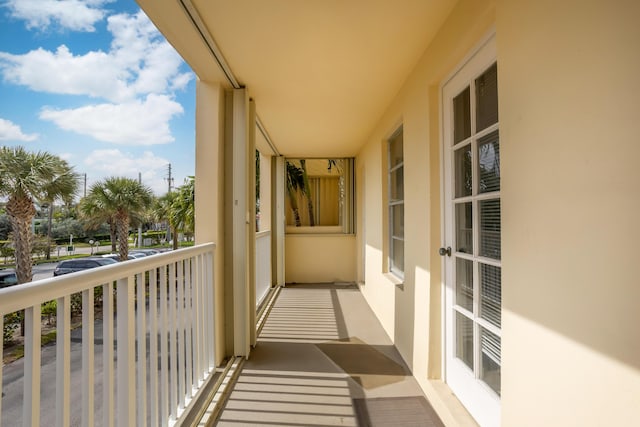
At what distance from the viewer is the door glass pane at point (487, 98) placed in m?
1.52

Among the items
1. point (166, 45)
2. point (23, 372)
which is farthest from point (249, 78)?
point (23, 372)

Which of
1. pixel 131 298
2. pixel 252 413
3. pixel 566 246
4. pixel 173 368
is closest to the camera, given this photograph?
pixel 566 246

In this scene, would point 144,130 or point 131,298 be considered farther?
point 144,130

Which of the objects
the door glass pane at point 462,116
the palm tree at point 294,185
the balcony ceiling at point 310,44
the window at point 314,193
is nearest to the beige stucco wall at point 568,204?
the door glass pane at point 462,116

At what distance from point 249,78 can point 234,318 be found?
1.97m

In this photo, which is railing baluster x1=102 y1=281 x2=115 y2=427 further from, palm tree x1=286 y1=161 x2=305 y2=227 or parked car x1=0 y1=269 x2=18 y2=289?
palm tree x1=286 y1=161 x2=305 y2=227

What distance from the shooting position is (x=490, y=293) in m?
1.55

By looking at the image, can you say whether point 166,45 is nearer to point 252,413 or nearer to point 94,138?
point 94,138

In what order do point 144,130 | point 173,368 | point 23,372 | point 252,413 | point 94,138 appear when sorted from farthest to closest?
point 144,130 → point 94,138 → point 252,413 → point 173,368 → point 23,372

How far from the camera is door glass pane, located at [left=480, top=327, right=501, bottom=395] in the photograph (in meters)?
1.50

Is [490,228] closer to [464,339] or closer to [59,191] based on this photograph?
[464,339]

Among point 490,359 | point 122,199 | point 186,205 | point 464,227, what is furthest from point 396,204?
point 186,205

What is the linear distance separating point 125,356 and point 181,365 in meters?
0.60

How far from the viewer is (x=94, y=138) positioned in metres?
2.61
